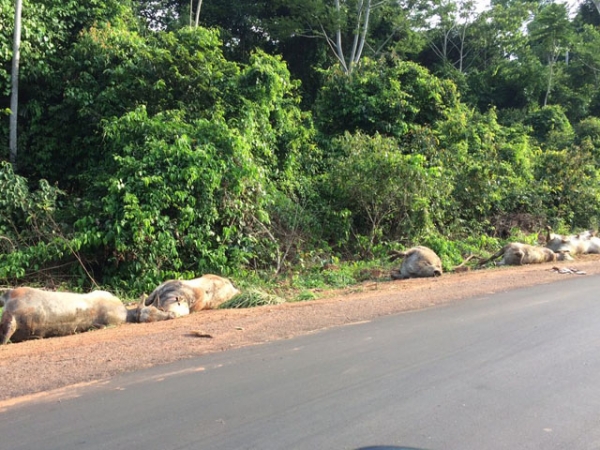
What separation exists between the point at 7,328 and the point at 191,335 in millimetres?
2310

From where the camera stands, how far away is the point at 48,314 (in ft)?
23.1

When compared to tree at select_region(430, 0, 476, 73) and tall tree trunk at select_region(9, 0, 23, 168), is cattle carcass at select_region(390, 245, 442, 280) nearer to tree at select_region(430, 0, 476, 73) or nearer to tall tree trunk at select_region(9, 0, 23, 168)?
tall tree trunk at select_region(9, 0, 23, 168)

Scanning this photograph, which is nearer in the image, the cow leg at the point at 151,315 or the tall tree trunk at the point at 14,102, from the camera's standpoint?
the cow leg at the point at 151,315

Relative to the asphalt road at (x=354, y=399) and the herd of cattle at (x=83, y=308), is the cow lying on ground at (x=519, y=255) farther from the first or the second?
the herd of cattle at (x=83, y=308)

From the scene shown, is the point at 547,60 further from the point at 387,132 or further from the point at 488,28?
the point at 387,132

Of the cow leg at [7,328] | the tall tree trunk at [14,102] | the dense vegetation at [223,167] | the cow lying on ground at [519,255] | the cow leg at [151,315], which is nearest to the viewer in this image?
the cow leg at [7,328]

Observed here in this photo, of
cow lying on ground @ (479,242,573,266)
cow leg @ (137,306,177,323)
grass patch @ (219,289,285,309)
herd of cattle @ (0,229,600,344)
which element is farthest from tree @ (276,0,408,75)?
cow leg @ (137,306,177,323)

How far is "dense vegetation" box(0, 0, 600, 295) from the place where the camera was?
10742mm

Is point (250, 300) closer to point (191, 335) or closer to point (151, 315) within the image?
point (151, 315)

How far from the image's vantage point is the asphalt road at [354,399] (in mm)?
3826

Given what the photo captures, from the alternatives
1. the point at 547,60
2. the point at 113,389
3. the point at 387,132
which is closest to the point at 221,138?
the point at 113,389

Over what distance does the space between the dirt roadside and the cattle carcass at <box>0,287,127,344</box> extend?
0.92 ft

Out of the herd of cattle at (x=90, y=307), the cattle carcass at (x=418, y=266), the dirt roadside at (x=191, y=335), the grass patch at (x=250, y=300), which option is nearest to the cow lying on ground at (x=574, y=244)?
the cattle carcass at (x=418, y=266)

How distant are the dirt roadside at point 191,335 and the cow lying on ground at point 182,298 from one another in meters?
0.25
